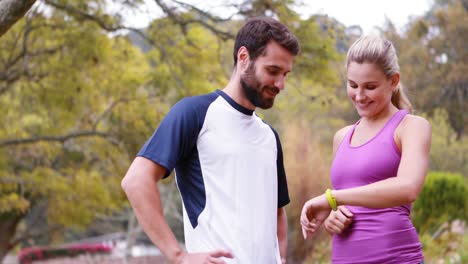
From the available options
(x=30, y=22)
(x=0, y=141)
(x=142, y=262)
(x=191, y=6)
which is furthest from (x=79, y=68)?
(x=142, y=262)

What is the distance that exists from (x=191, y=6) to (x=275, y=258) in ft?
22.9

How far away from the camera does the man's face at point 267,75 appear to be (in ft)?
9.62

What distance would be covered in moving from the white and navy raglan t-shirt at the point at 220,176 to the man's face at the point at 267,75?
0.09m

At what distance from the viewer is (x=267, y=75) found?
294 centimetres

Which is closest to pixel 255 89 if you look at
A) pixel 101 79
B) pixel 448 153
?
pixel 101 79

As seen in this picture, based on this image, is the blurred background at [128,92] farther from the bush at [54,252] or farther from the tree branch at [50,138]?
the bush at [54,252]

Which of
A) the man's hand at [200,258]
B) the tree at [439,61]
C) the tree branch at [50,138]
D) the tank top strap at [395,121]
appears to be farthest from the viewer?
the tree at [439,61]

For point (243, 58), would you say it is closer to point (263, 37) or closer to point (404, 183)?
point (263, 37)

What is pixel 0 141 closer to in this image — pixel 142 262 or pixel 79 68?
pixel 79 68

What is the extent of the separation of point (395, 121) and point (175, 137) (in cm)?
88

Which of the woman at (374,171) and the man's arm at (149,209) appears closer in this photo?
the man's arm at (149,209)

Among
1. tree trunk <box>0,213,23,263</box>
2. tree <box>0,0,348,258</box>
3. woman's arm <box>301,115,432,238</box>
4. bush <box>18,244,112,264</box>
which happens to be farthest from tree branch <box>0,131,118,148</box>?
bush <box>18,244,112,264</box>

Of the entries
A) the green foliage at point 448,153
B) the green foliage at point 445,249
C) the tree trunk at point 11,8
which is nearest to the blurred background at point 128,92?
the green foliage at point 445,249

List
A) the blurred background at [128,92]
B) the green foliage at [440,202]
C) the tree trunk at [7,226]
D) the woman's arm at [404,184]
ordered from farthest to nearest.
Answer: the tree trunk at [7,226] → the green foliage at [440,202] → the blurred background at [128,92] → the woman's arm at [404,184]
